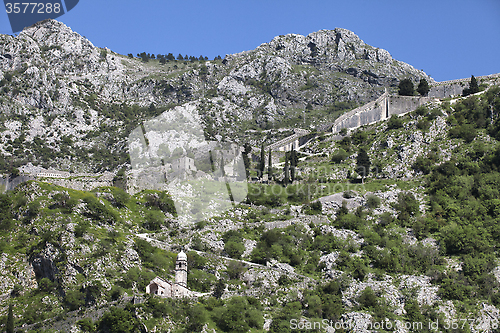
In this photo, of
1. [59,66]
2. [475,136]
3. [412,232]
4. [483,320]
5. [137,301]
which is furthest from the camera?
[59,66]

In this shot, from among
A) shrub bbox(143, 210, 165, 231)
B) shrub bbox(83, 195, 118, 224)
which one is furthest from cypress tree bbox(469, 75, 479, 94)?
shrub bbox(83, 195, 118, 224)

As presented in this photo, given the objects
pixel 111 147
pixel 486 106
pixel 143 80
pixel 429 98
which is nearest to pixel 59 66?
pixel 143 80

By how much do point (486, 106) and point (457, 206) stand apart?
19.9 m

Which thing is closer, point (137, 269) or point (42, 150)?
point (137, 269)

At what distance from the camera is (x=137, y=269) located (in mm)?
43531

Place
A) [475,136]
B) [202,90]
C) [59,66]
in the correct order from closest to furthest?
[475,136]
[59,66]
[202,90]

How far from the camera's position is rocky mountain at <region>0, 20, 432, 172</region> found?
99812 millimetres

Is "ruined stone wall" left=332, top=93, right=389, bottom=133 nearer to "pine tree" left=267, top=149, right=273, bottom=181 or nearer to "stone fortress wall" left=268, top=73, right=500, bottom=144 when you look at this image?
"stone fortress wall" left=268, top=73, right=500, bottom=144

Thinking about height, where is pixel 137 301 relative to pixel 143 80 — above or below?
below

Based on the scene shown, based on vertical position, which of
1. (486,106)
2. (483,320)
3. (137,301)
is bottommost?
(483,320)

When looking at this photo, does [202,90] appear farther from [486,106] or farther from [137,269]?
[137,269]

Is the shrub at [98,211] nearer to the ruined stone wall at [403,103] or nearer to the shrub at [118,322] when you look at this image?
the shrub at [118,322]

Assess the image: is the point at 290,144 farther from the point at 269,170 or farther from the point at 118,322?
the point at 118,322

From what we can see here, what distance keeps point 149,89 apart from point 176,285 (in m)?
98.4
